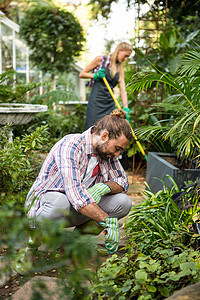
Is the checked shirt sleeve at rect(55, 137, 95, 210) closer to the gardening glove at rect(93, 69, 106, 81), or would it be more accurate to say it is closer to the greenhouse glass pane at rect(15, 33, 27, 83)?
the gardening glove at rect(93, 69, 106, 81)

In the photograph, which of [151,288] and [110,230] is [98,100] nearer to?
[110,230]

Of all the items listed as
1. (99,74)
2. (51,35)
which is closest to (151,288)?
(99,74)

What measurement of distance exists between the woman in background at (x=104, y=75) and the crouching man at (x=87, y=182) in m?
2.21

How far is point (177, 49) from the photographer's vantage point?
20.5 feet

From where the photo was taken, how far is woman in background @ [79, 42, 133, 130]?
4.54m

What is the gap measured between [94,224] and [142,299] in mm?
1038

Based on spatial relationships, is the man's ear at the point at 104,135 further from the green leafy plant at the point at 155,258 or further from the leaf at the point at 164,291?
the leaf at the point at 164,291

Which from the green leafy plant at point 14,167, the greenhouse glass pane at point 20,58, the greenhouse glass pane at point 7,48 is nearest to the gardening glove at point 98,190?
the green leafy plant at point 14,167

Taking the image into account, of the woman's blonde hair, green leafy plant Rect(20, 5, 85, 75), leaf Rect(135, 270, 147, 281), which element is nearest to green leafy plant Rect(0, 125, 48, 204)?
leaf Rect(135, 270, 147, 281)

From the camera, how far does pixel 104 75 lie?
15.0 feet

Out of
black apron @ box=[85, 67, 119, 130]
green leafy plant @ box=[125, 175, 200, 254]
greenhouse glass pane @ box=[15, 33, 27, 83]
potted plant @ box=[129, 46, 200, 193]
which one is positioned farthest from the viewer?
greenhouse glass pane @ box=[15, 33, 27, 83]

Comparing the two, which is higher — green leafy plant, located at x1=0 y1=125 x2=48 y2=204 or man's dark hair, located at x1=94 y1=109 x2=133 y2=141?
man's dark hair, located at x1=94 y1=109 x2=133 y2=141

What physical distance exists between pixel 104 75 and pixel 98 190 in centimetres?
258

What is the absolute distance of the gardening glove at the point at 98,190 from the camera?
90.7 inches
